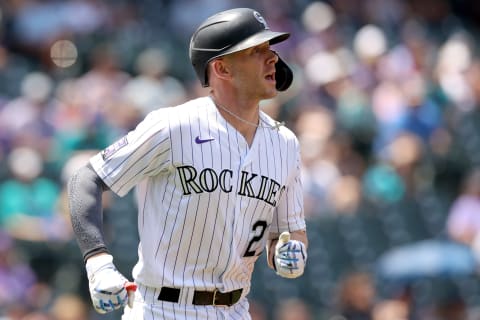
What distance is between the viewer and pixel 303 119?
10.5 m

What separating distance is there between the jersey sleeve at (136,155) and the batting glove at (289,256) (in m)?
0.54

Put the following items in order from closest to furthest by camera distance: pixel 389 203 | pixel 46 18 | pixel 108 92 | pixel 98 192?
pixel 98 192, pixel 389 203, pixel 108 92, pixel 46 18

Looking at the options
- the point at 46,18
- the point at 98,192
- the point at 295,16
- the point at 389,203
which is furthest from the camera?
the point at 295,16

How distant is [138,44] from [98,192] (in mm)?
8300

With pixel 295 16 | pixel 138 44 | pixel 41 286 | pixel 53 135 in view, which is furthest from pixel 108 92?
pixel 295 16

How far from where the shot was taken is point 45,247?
8.85m

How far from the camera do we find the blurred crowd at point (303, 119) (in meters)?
8.72

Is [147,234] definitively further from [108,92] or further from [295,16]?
[295,16]

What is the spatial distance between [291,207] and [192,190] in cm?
50

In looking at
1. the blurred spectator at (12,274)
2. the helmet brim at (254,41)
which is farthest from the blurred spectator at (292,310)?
the helmet brim at (254,41)

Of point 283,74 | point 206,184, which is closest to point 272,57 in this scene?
point 283,74

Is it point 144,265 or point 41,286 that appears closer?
point 144,265

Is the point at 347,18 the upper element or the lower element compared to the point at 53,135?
upper

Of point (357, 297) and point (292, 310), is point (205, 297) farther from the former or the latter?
point (357, 297)
